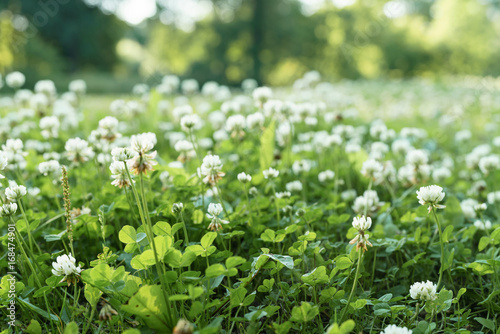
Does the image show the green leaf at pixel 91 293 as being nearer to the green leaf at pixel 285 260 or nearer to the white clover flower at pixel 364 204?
the green leaf at pixel 285 260

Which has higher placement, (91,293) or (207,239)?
(207,239)

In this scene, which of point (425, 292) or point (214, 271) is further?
point (425, 292)

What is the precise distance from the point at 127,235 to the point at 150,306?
11.0 inches

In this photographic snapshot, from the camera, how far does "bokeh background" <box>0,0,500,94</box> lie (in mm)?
25172

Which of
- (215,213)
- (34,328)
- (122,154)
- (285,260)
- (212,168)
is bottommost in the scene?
(34,328)

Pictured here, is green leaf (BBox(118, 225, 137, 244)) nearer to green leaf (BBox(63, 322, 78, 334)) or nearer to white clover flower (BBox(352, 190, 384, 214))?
green leaf (BBox(63, 322, 78, 334))

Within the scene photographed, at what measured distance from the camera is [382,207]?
187 cm

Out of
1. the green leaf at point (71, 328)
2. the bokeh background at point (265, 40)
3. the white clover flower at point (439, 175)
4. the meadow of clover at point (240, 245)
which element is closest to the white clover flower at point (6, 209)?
the meadow of clover at point (240, 245)

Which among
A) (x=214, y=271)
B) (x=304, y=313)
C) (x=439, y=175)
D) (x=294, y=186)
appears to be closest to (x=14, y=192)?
(x=214, y=271)

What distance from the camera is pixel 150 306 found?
103 centimetres

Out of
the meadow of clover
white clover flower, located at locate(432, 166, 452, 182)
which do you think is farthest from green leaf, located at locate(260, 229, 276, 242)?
white clover flower, located at locate(432, 166, 452, 182)

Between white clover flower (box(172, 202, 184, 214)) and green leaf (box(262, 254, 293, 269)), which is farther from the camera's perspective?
white clover flower (box(172, 202, 184, 214))

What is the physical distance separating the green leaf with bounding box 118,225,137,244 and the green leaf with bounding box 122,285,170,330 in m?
0.25

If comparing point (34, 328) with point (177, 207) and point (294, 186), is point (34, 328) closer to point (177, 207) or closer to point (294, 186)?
point (177, 207)
